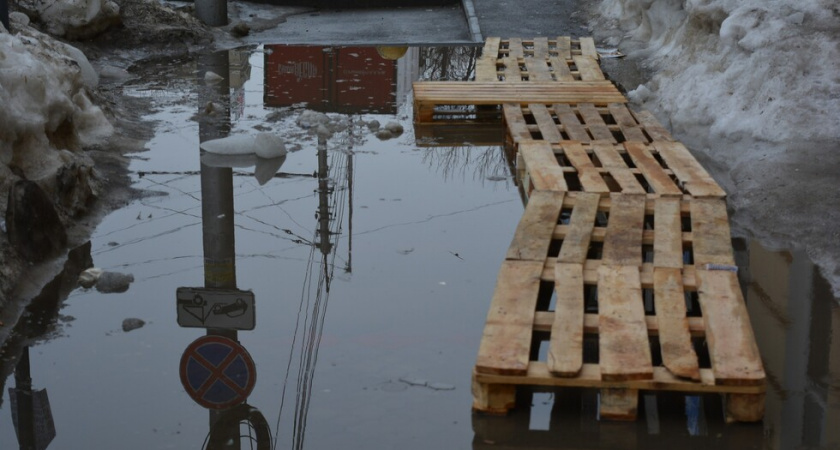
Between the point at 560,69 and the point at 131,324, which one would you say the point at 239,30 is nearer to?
the point at 560,69

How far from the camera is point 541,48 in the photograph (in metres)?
12.5

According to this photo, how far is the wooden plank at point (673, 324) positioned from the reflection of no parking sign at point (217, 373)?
179 centimetres

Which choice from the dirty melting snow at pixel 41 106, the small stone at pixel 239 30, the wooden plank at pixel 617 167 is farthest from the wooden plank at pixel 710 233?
the small stone at pixel 239 30

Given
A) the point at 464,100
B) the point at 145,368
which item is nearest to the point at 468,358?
the point at 145,368

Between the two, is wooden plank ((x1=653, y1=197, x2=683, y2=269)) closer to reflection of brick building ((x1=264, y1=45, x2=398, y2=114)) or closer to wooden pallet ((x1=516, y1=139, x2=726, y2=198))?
wooden pallet ((x1=516, y1=139, x2=726, y2=198))

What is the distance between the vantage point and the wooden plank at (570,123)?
8617 millimetres

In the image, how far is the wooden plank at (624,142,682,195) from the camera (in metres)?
7.03

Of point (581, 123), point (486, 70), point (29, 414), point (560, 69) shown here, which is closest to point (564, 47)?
point (560, 69)

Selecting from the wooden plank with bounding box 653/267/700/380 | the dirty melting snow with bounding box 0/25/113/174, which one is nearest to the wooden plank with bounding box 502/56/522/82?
the dirty melting snow with bounding box 0/25/113/174

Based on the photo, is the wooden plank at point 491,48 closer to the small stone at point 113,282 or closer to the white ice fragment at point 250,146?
the white ice fragment at point 250,146

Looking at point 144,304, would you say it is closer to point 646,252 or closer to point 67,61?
point 646,252

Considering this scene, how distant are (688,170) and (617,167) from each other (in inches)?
18.8

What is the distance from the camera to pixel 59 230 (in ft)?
21.2

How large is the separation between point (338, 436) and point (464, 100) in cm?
580
